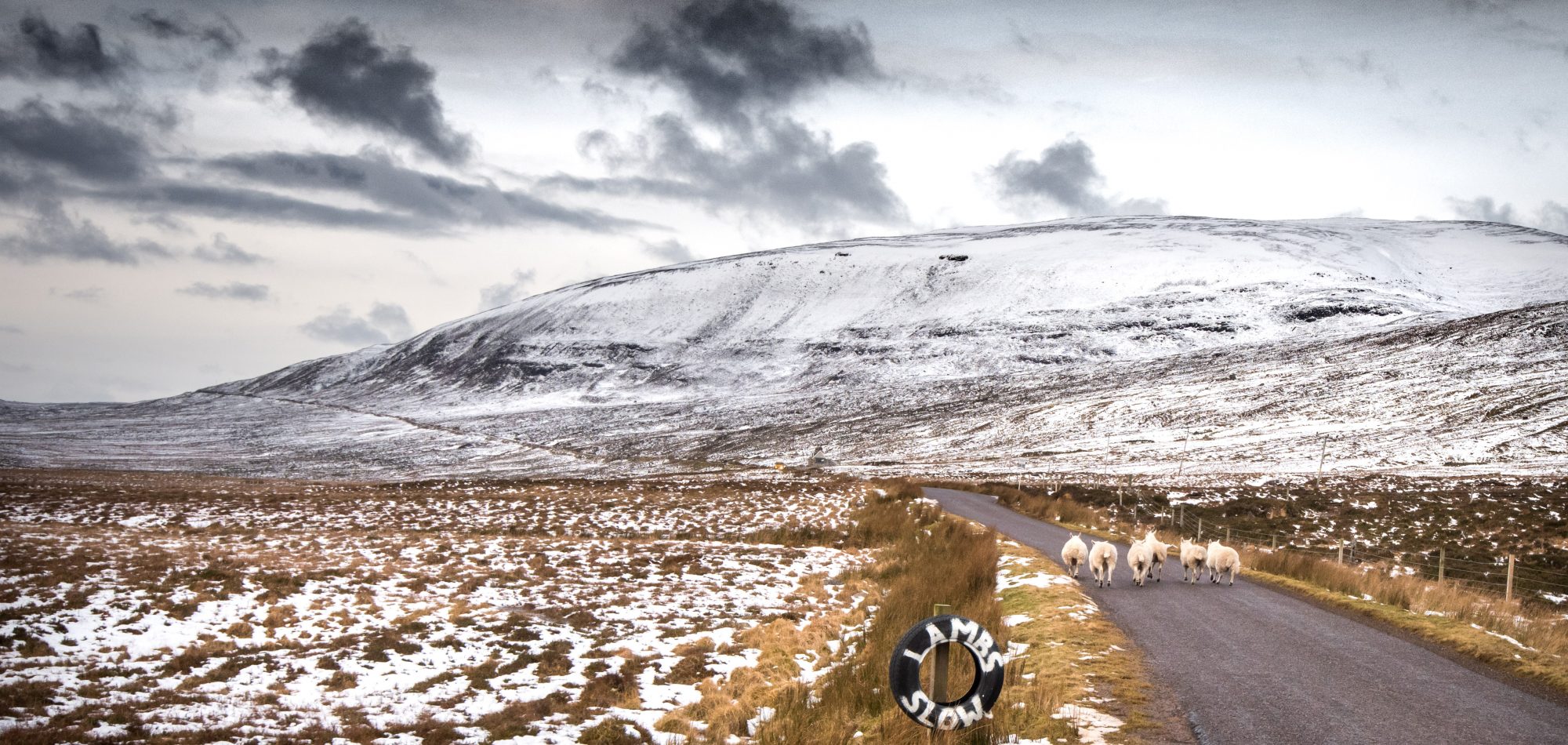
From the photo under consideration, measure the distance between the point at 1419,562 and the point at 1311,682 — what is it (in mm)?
24696

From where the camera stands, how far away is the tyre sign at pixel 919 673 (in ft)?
25.6

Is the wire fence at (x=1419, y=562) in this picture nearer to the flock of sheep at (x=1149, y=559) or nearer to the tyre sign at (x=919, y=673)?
the flock of sheep at (x=1149, y=559)

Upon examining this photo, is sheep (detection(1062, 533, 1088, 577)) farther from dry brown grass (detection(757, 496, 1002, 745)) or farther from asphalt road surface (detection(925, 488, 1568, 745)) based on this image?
asphalt road surface (detection(925, 488, 1568, 745))

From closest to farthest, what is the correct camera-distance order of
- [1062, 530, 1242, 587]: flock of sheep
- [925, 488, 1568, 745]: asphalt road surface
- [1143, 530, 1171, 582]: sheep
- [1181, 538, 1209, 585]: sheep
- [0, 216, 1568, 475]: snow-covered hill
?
[925, 488, 1568, 745]: asphalt road surface < [1062, 530, 1242, 587]: flock of sheep < [1143, 530, 1171, 582]: sheep < [1181, 538, 1209, 585]: sheep < [0, 216, 1568, 475]: snow-covered hill

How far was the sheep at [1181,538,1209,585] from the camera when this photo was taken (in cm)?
1966

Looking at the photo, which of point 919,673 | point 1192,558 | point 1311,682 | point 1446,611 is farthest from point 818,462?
point 919,673

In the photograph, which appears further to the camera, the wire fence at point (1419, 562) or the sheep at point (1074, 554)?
the wire fence at point (1419, 562)

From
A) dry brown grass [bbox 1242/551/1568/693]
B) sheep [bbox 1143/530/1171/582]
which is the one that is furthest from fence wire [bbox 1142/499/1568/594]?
sheep [bbox 1143/530/1171/582]

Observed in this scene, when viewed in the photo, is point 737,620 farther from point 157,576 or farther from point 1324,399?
point 1324,399

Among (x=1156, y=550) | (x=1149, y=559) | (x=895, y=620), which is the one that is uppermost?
(x=1156, y=550)

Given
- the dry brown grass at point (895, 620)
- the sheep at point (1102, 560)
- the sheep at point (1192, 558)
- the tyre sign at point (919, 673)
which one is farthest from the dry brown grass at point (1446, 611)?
the tyre sign at point (919, 673)

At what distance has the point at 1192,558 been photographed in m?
19.8

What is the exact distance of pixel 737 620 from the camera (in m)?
17.3

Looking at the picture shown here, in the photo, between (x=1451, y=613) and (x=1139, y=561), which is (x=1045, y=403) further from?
(x=1451, y=613)
